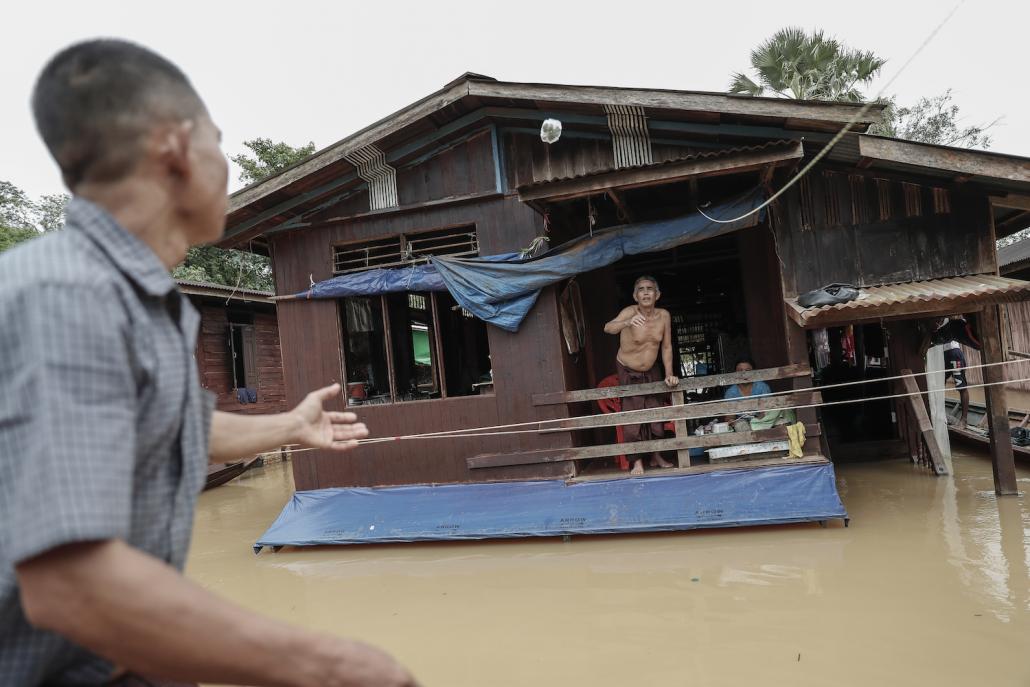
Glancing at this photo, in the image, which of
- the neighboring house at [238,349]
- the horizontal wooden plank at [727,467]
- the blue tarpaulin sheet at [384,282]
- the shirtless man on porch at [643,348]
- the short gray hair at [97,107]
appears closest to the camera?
the short gray hair at [97,107]

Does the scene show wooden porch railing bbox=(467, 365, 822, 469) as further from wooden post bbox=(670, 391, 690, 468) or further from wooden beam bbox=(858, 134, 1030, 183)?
wooden beam bbox=(858, 134, 1030, 183)

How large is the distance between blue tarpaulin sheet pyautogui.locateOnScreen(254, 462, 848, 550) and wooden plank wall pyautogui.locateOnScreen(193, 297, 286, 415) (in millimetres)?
6407

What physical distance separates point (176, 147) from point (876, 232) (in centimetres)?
700

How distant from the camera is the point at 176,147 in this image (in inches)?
38.2

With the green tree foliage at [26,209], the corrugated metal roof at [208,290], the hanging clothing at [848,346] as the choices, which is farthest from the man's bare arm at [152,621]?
the green tree foliage at [26,209]

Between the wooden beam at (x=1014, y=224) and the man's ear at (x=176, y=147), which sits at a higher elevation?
the wooden beam at (x=1014, y=224)

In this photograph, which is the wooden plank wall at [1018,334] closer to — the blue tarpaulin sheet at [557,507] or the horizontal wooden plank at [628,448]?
the horizontal wooden plank at [628,448]

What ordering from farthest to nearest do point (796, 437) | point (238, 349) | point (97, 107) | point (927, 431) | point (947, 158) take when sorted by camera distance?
point (238, 349) → point (927, 431) → point (796, 437) → point (947, 158) → point (97, 107)

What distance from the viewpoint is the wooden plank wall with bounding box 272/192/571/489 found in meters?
6.97

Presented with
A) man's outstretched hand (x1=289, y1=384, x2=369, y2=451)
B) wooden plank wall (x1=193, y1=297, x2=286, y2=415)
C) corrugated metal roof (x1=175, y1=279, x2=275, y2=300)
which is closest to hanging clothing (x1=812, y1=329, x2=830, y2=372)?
corrugated metal roof (x1=175, y1=279, x2=275, y2=300)

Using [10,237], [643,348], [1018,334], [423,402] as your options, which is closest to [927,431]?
[643,348]

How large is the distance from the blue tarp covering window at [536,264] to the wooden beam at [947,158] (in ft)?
3.37

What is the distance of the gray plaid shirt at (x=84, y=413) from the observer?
74 centimetres

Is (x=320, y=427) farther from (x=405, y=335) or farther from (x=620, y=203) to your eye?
(x=405, y=335)
